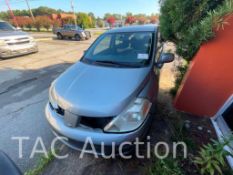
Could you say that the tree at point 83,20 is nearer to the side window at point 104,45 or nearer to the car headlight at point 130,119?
the side window at point 104,45

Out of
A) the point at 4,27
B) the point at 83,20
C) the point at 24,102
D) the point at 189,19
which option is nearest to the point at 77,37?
the point at 4,27

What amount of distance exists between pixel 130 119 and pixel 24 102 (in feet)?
9.60

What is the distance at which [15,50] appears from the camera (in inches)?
280

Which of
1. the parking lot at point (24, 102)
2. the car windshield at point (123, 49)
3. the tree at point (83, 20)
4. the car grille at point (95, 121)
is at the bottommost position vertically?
the tree at point (83, 20)

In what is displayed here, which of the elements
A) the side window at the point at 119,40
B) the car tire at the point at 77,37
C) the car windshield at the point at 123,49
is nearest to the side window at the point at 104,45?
the car windshield at the point at 123,49

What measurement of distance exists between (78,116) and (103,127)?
30cm

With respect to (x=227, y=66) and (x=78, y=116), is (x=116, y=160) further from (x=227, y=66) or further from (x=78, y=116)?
(x=227, y=66)

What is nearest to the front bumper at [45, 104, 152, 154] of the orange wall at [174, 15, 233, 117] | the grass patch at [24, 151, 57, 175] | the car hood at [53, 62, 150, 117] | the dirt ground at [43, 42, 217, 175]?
the car hood at [53, 62, 150, 117]

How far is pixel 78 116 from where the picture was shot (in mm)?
1822

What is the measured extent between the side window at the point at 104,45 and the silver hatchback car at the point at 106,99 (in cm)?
30

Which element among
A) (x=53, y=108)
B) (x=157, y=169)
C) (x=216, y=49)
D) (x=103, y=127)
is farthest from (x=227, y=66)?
(x=53, y=108)

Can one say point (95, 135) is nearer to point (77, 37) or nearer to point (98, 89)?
point (98, 89)

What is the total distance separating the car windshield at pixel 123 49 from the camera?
2.68 m

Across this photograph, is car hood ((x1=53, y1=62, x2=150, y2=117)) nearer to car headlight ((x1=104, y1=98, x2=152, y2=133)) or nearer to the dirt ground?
car headlight ((x1=104, y1=98, x2=152, y2=133))
